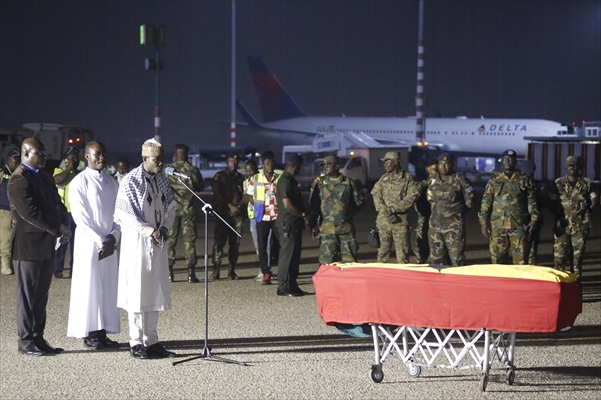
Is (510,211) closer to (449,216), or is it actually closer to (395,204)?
(449,216)

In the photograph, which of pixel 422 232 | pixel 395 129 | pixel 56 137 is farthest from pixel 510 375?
pixel 395 129

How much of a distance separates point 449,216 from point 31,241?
5076 mm

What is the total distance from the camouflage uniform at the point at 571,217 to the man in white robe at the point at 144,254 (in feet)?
18.4

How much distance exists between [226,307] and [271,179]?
233 centimetres

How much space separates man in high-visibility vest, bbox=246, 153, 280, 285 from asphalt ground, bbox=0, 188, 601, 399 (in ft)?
5.35

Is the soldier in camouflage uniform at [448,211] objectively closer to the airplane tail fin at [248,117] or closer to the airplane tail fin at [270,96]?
the airplane tail fin at [248,117]

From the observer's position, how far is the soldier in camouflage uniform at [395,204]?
10805 mm

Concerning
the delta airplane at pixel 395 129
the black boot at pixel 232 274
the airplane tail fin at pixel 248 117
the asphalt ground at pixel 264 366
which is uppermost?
the airplane tail fin at pixel 248 117

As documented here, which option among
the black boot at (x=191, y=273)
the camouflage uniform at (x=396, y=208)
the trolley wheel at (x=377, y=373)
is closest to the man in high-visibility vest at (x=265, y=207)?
the black boot at (x=191, y=273)

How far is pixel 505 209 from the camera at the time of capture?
1030cm

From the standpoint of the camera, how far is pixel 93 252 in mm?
7410

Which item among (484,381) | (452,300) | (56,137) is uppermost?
(56,137)

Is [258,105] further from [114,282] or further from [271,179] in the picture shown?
[114,282]

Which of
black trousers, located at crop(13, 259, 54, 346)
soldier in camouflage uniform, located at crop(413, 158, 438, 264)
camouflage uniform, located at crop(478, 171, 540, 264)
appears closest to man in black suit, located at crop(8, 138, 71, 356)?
black trousers, located at crop(13, 259, 54, 346)
